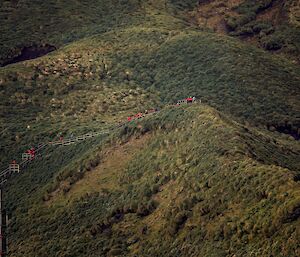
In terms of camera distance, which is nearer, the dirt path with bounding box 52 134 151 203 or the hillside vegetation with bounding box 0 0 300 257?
the hillside vegetation with bounding box 0 0 300 257

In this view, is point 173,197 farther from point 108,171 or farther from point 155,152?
point 108,171

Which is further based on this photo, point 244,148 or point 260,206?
point 244,148

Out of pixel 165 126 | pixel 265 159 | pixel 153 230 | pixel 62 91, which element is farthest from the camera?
pixel 62 91

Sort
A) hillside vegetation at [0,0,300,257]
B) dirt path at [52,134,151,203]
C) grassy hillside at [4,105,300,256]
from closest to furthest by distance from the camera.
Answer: grassy hillside at [4,105,300,256] → hillside vegetation at [0,0,300,257] → dirt path at [52,134,151,203]

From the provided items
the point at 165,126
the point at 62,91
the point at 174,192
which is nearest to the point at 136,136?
the point at 165,126

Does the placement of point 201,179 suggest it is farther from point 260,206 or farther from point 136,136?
point 136,136
